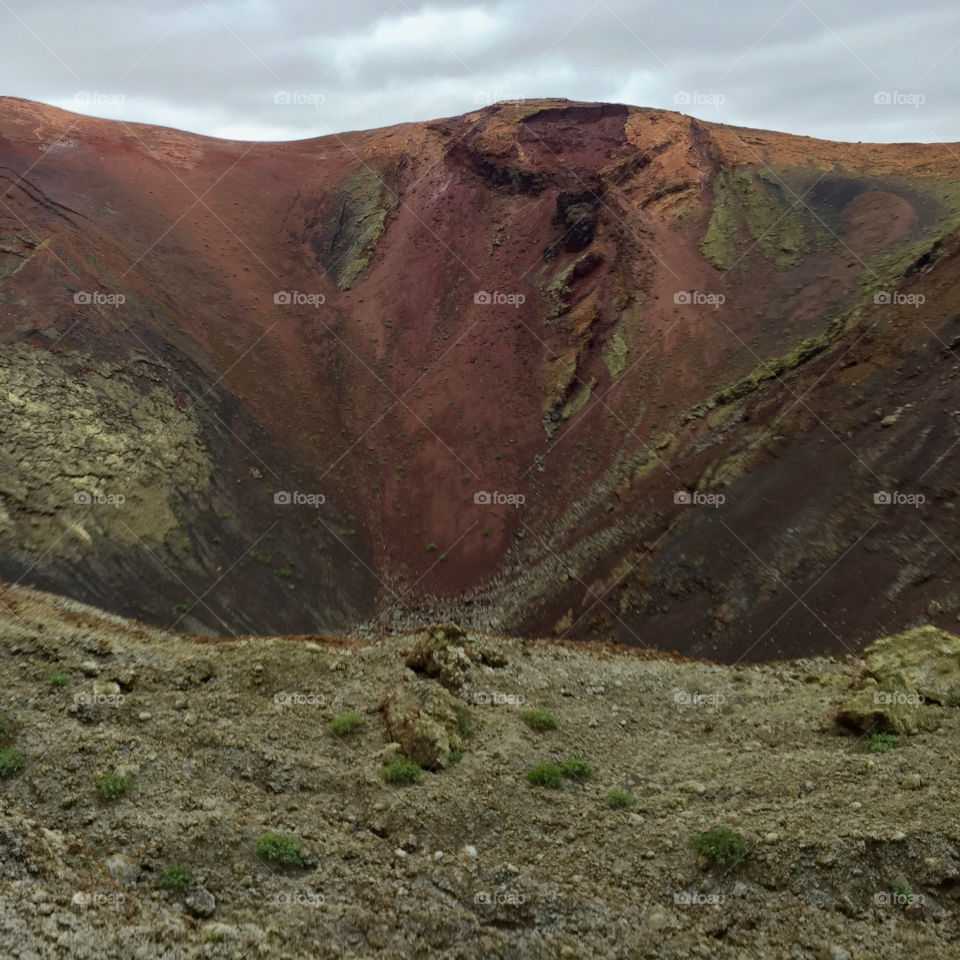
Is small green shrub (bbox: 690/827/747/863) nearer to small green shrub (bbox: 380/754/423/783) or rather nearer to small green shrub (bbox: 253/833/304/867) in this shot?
small green shrub (bbox: 380/754/423/783)

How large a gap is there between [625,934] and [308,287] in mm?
27292

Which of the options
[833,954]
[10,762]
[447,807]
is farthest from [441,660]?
[833,954]

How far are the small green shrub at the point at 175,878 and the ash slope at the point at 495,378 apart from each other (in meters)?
9.19

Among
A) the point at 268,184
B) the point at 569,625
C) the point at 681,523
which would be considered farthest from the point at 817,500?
the point at 268,184

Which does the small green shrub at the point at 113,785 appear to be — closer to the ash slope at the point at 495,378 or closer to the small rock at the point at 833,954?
the small rock at the point at 833,954

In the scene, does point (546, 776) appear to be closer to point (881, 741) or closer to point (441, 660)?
point (441, 660)

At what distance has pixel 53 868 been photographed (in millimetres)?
5191

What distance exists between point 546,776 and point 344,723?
9.21 feet

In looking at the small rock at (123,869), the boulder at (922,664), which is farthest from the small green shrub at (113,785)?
the boulder at (922,664)

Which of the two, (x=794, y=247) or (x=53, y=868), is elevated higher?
(x=794, y=247)

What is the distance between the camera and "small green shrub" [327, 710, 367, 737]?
8.99 metres

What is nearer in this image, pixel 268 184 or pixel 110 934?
pixel 110 934

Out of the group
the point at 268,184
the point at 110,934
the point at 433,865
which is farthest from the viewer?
→ the point at 268,184

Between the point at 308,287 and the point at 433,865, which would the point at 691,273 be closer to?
the point at 308,287
